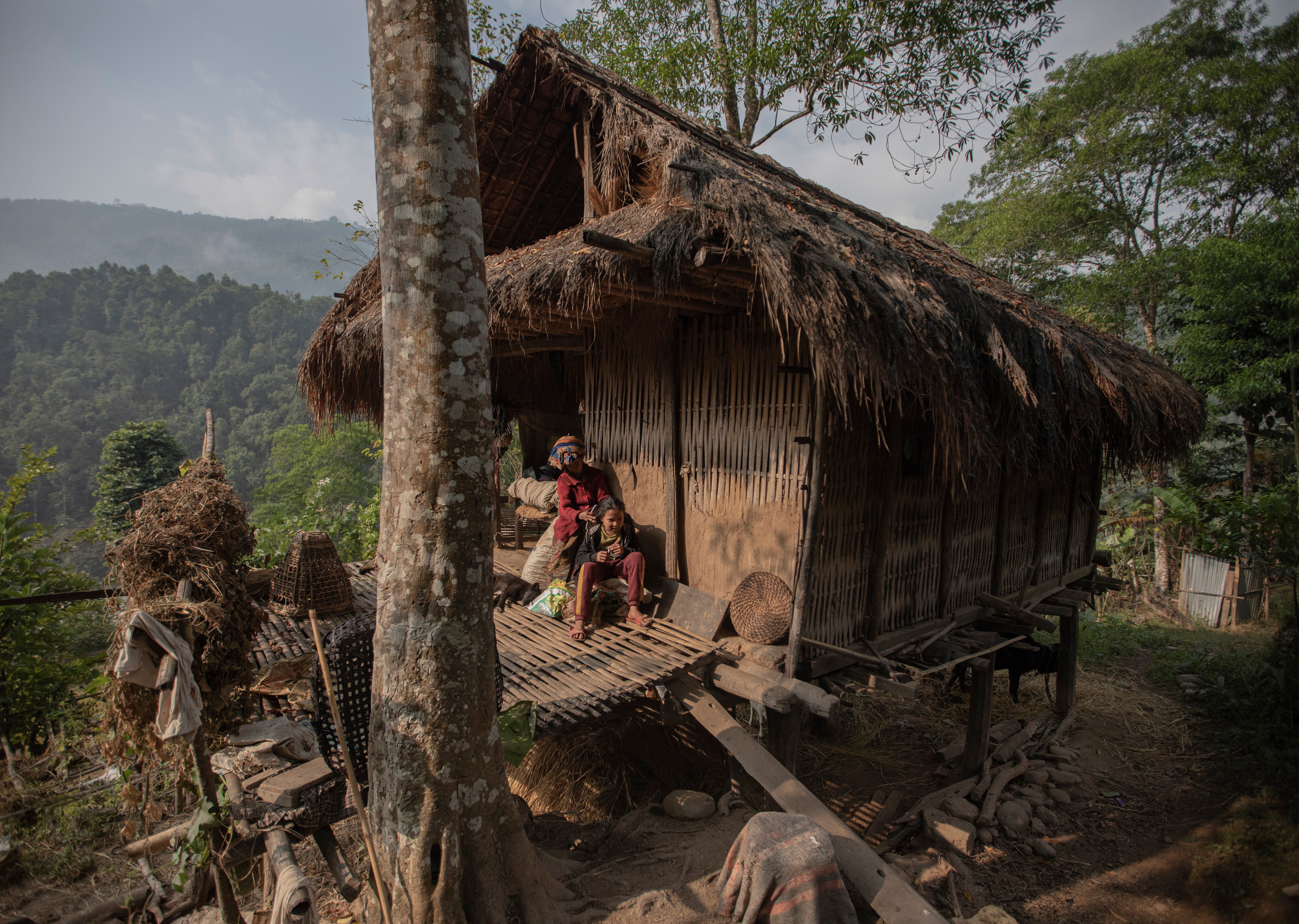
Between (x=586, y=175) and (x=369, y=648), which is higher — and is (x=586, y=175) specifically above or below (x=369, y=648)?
above

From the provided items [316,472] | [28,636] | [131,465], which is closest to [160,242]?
[316,472]

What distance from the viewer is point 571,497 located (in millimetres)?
5137

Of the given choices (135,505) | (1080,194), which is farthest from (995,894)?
(135,505)

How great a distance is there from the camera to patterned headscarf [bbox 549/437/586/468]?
5094 mm

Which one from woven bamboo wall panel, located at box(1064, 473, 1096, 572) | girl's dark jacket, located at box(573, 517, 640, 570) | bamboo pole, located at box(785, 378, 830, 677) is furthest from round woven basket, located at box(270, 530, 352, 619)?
woven bamboo wall panel, located at box(1064, 473, 1096, 572)

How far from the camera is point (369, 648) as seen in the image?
9.68 feet

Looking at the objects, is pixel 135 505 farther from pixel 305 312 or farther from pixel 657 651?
pixel 305 312

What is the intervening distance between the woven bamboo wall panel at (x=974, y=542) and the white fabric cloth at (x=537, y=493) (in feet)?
11.8

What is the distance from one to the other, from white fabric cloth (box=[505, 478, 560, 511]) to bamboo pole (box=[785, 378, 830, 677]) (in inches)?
102

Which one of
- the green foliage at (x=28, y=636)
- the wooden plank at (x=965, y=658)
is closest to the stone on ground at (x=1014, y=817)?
the wooden plank at (x=965, y=658)

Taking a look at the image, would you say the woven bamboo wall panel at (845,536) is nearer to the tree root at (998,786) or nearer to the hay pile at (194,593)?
the tree root at (998,786)

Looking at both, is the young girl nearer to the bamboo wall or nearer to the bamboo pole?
the bamboo wall

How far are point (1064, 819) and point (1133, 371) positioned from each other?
419 cm

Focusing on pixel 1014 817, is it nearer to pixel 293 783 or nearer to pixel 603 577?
pixel 603 577
